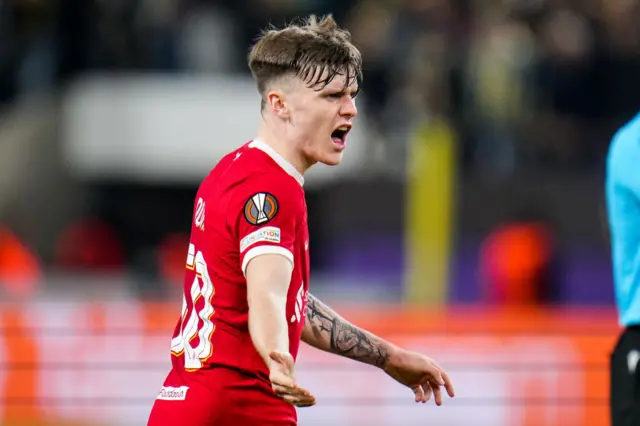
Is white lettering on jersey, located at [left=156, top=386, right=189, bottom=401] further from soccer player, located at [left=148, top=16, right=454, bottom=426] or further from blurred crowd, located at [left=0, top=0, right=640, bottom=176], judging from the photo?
blurred crowd, located at [left=0, top=0, right=640, bottom=176]

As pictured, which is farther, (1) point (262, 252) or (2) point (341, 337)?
(2) point (341, 337)

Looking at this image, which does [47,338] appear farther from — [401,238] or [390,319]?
[401,238]

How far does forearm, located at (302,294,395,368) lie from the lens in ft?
13.7

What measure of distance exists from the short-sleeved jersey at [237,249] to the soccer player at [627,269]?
1.58 metres

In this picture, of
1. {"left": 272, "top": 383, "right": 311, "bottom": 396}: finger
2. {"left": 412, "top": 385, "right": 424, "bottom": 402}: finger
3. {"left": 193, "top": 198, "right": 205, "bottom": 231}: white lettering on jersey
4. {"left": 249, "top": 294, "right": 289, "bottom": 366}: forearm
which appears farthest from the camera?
{"left": 412, "top": 385, "right": 424, "bottom": 402}: finger

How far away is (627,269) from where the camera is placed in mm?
4871

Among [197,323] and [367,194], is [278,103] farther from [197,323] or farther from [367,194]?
[367,194]

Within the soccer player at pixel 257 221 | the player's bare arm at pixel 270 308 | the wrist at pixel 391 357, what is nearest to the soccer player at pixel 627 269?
A: the wrist at pixel 391 357

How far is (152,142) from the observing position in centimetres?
1484

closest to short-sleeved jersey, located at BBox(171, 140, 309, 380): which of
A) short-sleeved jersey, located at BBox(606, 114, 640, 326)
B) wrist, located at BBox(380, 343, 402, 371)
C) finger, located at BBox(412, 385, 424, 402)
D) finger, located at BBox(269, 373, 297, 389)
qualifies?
finger, located at BBox(269, 373, 297, 389)

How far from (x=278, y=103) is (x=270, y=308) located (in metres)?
0.67

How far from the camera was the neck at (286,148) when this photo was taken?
3.79 m

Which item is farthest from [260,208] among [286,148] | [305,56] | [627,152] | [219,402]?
[627,152]

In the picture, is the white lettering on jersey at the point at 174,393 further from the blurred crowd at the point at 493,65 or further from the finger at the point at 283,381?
the blurred crowd at the point at 493,65
